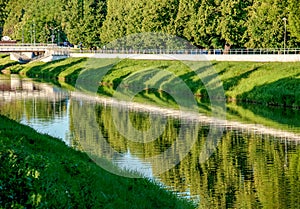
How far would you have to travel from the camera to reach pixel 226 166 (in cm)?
3556

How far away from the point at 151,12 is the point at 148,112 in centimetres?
4802

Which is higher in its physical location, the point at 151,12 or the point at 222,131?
the point at 151,12

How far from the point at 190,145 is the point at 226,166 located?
670 cm

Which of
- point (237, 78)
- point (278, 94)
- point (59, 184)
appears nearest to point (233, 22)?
point (237, 78)

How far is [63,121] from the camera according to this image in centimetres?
5200

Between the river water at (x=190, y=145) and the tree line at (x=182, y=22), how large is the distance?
22.5m

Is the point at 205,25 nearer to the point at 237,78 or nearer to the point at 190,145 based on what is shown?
the point at 237,78

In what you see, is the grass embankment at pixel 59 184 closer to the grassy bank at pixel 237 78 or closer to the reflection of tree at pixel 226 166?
the reflection of tree at pixel 226 166

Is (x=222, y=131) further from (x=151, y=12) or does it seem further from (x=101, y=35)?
(x=101, y=35)

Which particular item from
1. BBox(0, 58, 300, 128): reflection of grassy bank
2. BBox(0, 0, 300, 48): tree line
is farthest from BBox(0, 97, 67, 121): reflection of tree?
BBox(0, 0, 300, 48): tree line

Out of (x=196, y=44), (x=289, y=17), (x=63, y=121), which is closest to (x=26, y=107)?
(x=63, y=121)

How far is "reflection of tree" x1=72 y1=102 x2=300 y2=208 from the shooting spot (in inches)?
1161

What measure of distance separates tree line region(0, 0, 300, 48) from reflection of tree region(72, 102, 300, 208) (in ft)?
108

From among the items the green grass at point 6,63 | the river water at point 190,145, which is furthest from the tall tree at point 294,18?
the green grass at point 6,63
